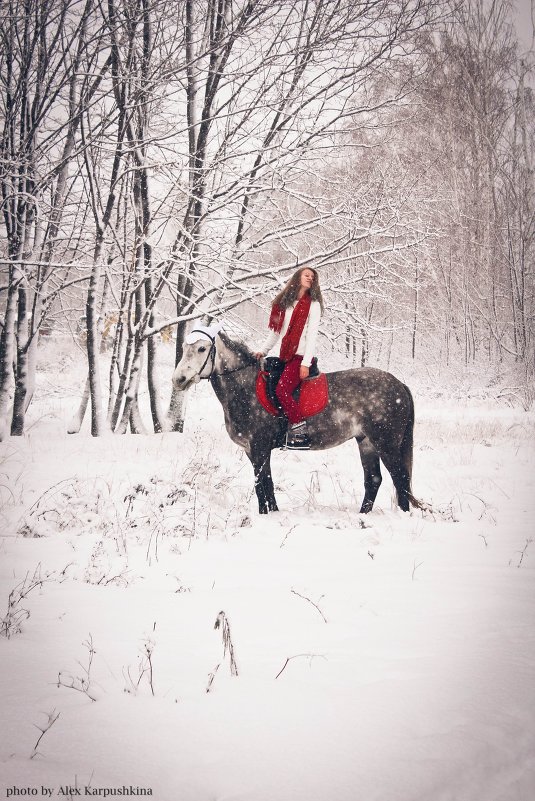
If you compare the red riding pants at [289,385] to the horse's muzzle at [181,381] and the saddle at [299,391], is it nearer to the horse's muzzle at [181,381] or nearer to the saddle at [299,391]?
the saddle at [299,391]

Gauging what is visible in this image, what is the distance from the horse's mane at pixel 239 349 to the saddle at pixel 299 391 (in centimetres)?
32

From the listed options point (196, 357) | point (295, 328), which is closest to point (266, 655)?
point (295, 328)

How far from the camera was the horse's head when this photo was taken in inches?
189

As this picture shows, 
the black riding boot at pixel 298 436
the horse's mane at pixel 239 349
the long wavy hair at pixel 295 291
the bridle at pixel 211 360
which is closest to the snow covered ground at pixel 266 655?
the black riding boot at pixel 298 436

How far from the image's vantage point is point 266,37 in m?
7.23

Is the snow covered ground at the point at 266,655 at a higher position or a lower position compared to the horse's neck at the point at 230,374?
lower

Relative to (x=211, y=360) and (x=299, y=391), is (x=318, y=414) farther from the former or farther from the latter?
(x=211, y=360)

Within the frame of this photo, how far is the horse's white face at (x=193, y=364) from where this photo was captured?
190 inches

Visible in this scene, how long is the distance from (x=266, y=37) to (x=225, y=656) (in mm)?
8939

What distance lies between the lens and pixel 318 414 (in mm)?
4777

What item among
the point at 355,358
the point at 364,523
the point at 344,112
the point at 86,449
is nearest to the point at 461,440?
the point at 364,523

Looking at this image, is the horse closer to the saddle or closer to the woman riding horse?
the saddle

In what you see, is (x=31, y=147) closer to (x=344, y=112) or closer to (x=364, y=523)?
(x=344, y=112)

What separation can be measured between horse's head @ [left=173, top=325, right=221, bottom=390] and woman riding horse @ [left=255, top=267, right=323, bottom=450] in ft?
2.54
